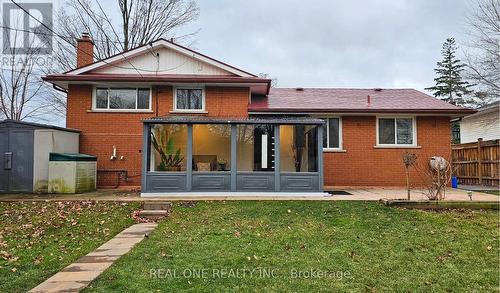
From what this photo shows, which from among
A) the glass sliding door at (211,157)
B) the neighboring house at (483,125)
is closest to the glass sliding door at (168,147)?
the glass sliding door at (211,157)

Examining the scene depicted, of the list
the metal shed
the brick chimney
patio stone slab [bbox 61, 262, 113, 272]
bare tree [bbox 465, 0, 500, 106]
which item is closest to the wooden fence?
bare tree [bbox 465, 0, 500, 106]

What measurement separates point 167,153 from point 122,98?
364 centimetres

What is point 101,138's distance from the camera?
1283 centimetres

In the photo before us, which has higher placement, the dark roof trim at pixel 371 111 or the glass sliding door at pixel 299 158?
the dark roof trim at pixel 371 111

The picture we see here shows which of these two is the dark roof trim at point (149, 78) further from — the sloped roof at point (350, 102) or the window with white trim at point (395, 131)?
the window with white trim at point (395, 131)

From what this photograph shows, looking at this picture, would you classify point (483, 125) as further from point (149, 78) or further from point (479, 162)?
point (149, 78)

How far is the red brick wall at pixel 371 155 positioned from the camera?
13.2m

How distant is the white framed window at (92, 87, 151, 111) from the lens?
13.0 meters

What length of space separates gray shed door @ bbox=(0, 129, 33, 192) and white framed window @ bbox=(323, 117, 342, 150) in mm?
10290

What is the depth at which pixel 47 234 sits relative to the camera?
644cm

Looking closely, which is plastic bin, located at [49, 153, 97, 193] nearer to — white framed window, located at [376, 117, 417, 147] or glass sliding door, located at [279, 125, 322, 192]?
glass sliding door, located at [279, 125, 322, 192]

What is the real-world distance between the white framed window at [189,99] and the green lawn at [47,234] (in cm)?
507

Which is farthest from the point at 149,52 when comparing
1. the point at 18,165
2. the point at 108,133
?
the point at 18,165

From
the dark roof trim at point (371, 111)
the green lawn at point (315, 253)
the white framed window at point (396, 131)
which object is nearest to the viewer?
the green lawn at point (315, 253)
